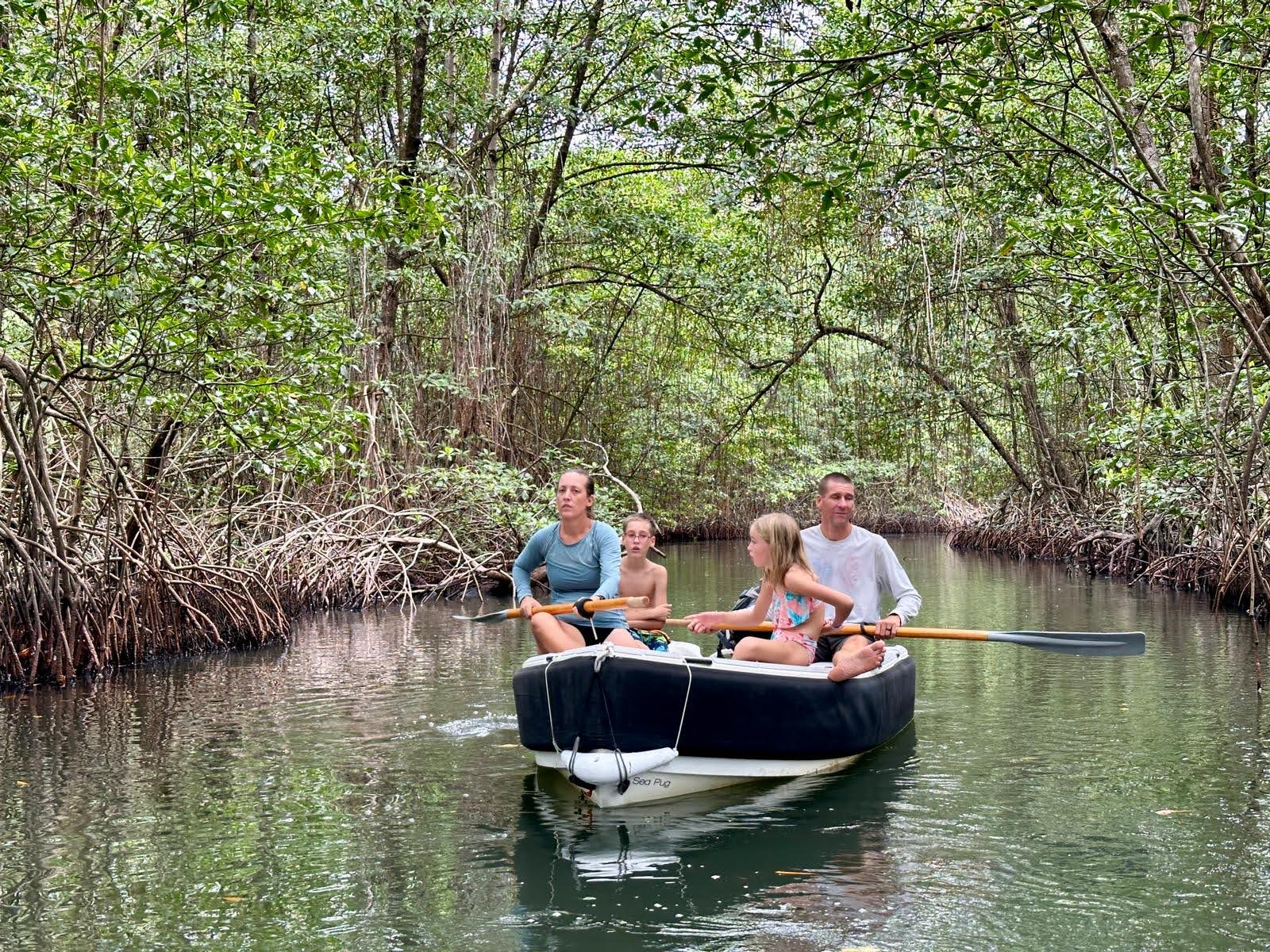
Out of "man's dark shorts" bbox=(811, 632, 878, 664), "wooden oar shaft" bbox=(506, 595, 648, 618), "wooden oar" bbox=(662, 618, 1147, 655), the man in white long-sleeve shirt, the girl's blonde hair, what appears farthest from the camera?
"man's dark shorts" bbox=(811, 632, 878, 664)

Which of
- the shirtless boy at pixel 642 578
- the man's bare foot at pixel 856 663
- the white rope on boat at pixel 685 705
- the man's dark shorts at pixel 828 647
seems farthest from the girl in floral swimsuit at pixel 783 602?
the white rope on boat at pixel 685 705

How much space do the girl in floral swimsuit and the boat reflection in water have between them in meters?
0.61

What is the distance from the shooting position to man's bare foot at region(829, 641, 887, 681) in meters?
6.13

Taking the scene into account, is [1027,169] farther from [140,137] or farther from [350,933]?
[140,137]

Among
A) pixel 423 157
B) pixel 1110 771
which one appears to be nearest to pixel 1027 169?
pixel 1110 771

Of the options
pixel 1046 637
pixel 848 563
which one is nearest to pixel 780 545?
pixel 848 563

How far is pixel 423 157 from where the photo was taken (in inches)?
669

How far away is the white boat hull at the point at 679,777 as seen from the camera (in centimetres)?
569

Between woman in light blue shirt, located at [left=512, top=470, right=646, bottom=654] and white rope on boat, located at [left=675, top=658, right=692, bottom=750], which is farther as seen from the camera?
woman in light blue shirt, located at [left=512, top=470, right=646, bottom=654]

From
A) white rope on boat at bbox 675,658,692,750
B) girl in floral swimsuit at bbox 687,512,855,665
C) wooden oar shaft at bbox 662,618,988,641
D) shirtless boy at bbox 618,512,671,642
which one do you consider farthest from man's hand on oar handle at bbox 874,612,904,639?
white rope on boat at bbox 675,658,692,750

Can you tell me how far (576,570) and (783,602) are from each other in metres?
1.03

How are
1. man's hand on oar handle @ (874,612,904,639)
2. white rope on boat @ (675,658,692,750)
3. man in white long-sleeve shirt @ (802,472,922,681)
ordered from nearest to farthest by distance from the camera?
white rope on boat @ (675,658,692,750), man's hand on oar handle @ (874,612,904,639), man in white long-sleeve shirt @ (802,472,922,681)

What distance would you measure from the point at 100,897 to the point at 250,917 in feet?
1.99

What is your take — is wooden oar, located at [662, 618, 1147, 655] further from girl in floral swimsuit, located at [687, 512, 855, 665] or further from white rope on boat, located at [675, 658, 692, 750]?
white rope on boat, located at [675, 658, 692, 750]
